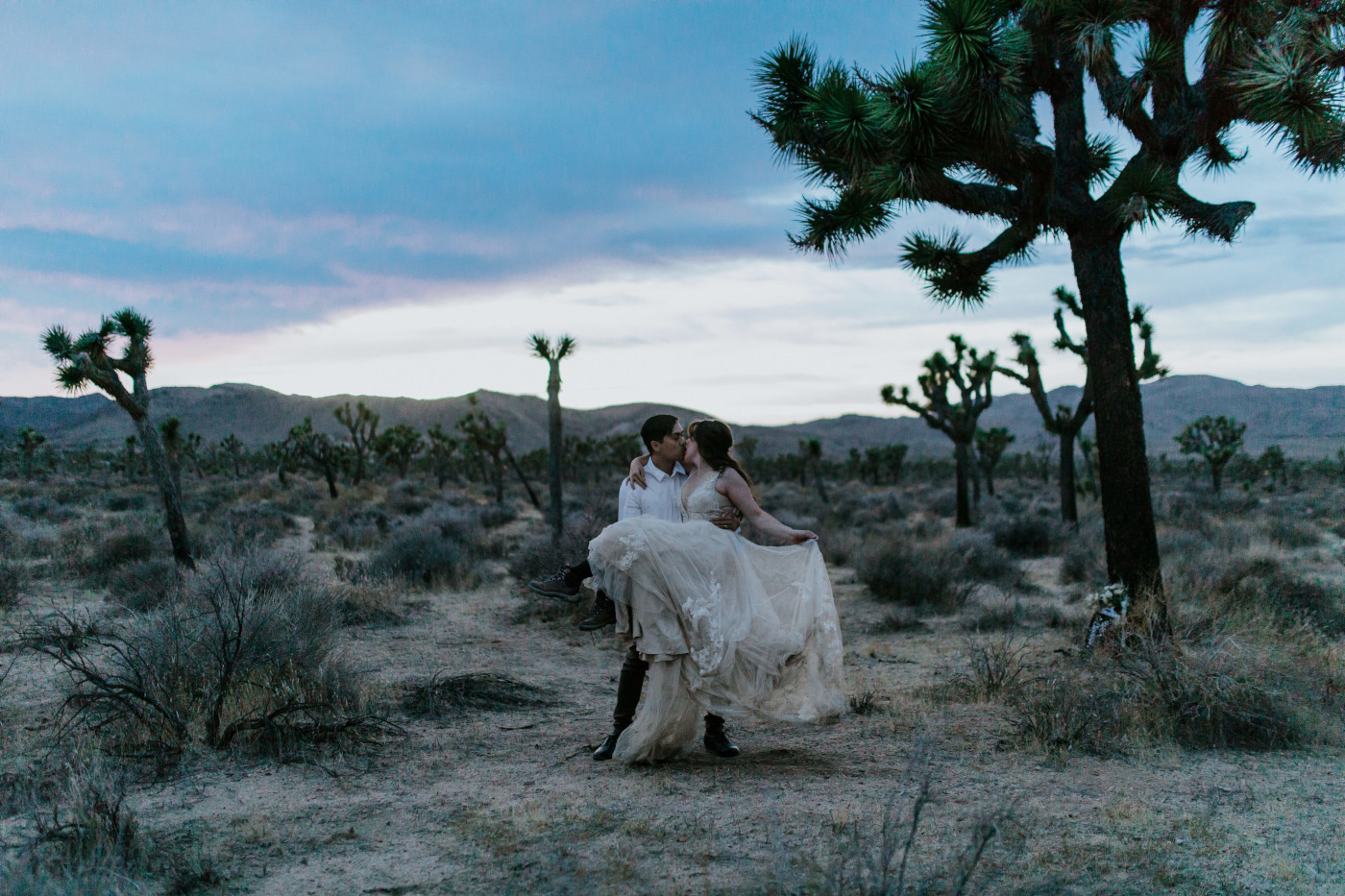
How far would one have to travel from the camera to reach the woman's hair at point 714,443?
4914mm

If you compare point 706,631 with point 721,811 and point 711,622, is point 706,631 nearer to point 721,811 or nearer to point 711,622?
point 711,622

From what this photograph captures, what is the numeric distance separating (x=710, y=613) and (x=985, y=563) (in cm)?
1056

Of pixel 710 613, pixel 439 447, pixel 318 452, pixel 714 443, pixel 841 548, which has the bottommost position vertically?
pixel 841 548

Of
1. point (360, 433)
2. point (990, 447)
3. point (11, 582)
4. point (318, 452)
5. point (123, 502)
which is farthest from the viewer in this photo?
point (360, 433)

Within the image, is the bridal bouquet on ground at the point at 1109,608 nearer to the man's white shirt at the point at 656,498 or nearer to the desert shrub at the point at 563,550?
the man's white shirt at the point at 656,498

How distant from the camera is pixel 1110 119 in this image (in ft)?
26.7

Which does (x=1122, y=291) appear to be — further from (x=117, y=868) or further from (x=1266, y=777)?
(x=117, y=868)

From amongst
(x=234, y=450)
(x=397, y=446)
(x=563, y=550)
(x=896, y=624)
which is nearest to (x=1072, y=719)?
(x=896, y=624)

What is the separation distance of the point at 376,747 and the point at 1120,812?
4043 mm

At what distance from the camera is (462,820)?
4.11 m

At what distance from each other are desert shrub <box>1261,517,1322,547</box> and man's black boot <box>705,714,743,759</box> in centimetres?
1443

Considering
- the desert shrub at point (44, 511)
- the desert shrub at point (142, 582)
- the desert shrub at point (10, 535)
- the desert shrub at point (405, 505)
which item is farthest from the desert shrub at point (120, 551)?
the desert shrub at point (405, 505)

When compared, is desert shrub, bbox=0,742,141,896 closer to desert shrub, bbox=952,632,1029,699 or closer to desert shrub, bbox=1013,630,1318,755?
desert shrub, bbox=1013,630,1318,755

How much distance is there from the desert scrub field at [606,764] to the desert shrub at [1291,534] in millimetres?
7307
